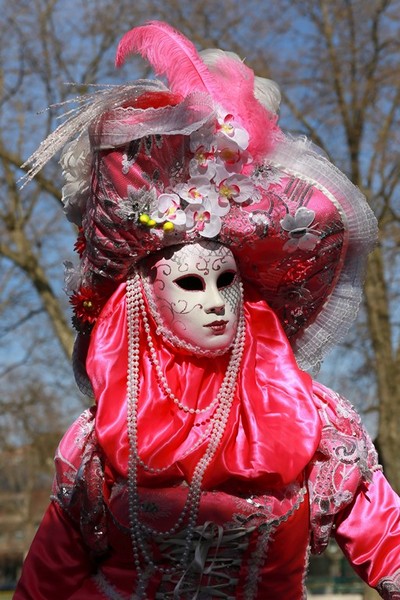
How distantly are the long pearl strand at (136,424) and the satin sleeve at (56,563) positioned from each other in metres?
0.22

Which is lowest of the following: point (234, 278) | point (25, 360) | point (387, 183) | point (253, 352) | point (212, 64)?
point (25, 360)

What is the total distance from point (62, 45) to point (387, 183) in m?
3.48

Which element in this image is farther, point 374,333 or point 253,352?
point 374,333

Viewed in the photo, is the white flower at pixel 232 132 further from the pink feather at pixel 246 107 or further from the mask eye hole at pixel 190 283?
the mask eye hole at pixel 190 283

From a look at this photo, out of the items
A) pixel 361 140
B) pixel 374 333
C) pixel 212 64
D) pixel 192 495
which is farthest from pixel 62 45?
pixel 192 495

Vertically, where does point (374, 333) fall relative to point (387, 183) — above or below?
below

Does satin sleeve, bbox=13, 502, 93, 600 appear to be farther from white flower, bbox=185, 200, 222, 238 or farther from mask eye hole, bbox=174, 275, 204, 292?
white flower, bbox=185, 200, 222, 238

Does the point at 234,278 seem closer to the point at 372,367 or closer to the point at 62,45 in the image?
the point at 372,367

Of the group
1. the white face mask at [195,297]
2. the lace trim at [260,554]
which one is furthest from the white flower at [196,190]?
the lace trim at [260,554]

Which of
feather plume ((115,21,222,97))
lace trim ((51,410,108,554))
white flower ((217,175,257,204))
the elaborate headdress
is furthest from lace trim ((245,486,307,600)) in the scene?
feather plume ((115,21,222,97))

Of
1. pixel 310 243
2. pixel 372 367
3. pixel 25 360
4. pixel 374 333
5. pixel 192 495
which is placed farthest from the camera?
pixel 25 360

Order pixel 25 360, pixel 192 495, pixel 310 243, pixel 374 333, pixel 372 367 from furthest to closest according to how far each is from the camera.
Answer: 1. pixel 25 360
2. pixel 372 367
3. pixel 374 333
4. pixel 310 243
5. pixel 192 495

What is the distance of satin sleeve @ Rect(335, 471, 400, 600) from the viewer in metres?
2.38

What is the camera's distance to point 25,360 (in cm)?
1134
